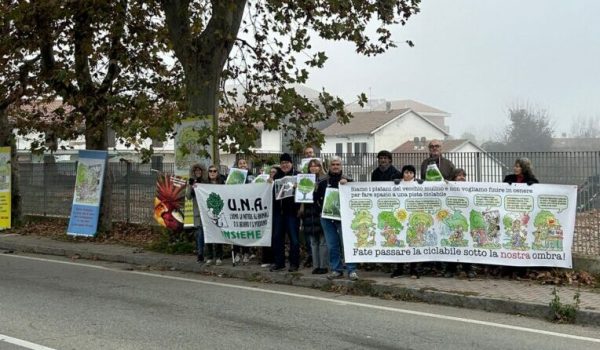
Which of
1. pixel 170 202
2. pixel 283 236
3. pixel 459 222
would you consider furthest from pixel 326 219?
pixel 170 202

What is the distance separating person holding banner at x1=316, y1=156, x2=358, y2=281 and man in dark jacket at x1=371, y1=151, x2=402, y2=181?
0.52m

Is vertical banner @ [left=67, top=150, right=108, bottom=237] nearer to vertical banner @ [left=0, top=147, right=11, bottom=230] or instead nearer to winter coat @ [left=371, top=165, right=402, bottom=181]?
vertical banner @ [left=0, top=147, right=11, bottom=230]

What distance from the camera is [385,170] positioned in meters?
10.2

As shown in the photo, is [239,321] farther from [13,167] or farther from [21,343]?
[13,167]

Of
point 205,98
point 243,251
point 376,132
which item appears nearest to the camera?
point 243,251

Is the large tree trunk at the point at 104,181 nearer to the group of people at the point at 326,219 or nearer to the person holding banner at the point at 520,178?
the group of people at the point at 326,219

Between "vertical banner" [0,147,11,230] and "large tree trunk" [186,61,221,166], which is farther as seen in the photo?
"vertical banner" [0,147,11,230]

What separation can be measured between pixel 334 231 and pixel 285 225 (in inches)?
44.0

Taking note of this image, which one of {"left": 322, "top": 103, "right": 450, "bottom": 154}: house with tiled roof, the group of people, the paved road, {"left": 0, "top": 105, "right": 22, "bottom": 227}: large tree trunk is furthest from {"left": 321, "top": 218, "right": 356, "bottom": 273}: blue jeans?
{"left": 322, "top": 103, "right": 450, "bottom": 154}: house with tiled roof

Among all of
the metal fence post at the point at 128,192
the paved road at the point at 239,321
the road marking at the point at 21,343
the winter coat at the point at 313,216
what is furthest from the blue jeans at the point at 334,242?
the metal fence post at the point at 128,192

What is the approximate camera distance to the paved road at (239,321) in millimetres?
6363

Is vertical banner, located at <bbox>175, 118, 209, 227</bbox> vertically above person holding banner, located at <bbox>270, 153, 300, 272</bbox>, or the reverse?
vertical banner, located at <bbox>175, 118, 209, 227</bbox>

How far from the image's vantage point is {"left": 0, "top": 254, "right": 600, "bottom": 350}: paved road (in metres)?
6.36

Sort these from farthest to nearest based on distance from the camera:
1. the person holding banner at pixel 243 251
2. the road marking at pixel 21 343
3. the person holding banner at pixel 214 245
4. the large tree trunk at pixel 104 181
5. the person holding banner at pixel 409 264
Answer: the large tree trunk at pixel 104 181
the person holding banner at pixel 214 245
the person holding banner at pixel 243 251
the person holding banner at pixel 409 264
the road marking at pixel 21 343
